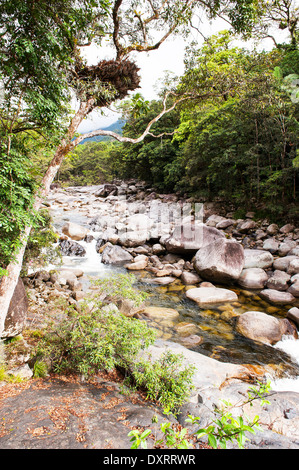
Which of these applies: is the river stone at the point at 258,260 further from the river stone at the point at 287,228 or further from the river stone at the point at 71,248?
the river stone at the point at 71,248

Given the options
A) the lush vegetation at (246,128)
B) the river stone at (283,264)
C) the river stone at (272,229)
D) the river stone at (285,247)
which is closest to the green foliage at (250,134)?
the lush vegetation at (246,128)

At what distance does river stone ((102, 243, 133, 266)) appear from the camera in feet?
41.2

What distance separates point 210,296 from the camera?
8562mm

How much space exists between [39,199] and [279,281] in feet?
29.7

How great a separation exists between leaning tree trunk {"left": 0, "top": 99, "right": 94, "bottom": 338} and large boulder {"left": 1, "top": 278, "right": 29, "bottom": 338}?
0.79 meters

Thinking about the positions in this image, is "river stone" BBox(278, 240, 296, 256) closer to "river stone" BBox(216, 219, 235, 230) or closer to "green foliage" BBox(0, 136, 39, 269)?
"river stone" BBox(216, 219, 235, 230)

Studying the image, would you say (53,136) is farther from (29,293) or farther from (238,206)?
(238,206)

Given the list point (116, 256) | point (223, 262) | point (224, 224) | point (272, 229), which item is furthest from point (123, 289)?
point (224, 224)

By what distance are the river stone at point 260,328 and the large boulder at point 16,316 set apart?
223 inches

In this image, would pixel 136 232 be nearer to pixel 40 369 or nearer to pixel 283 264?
pixel 283 264

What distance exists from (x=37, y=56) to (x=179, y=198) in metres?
23.6

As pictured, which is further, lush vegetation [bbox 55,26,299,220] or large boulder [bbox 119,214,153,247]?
large boulder [bbox 119,214,153,247]

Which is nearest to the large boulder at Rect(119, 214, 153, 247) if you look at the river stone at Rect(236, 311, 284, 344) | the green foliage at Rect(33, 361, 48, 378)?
the river stone at Rect(236, 311, 284, 344)
